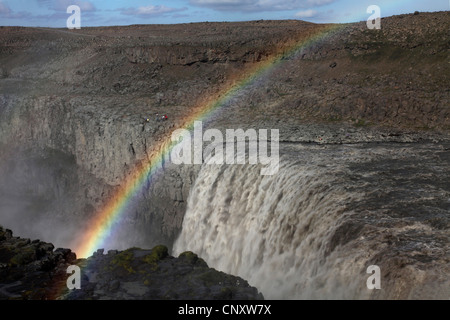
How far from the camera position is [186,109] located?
38.4m

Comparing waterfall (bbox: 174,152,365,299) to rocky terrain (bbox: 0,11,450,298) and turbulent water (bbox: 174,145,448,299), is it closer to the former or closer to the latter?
turbulent water (bbox: 174,145,448,299)

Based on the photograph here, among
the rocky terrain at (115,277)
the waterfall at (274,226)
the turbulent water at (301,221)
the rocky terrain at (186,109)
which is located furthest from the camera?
Answer: the rocky terrain at (186,109)

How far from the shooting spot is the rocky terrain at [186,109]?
30.3m

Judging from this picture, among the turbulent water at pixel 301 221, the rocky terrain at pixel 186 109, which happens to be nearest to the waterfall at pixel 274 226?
the turbulent water at pixel 301 221

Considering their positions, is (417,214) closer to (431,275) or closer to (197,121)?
(431,275)

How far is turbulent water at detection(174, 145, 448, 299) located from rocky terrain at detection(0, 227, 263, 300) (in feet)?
6.88

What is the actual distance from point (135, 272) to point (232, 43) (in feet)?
119

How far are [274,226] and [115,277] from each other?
608cm

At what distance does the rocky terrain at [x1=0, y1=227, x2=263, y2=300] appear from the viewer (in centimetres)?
1478

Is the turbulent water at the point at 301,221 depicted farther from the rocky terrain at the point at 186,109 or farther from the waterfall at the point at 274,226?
the rocky terrain at the point at 186,109

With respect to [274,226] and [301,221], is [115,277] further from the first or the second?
[301,221]

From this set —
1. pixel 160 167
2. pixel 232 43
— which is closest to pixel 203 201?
pixel 160 167

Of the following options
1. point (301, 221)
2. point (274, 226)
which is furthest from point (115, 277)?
point (301, 221)

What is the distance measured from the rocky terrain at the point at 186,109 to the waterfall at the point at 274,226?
2.46 meters
